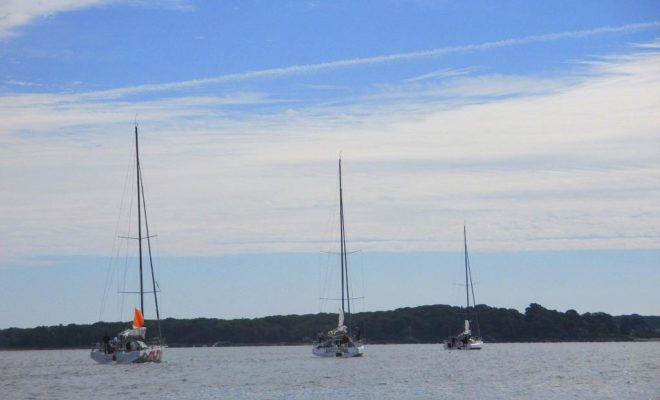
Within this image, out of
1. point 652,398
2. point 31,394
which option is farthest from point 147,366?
point 652,398

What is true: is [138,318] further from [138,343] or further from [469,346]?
[469,346]

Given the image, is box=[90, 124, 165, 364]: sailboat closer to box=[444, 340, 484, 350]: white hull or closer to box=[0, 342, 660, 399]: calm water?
box=[0, 342, 660, 399]: calm water

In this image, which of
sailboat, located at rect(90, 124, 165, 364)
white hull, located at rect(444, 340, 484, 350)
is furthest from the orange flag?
white hull, located at rect(444, 340, 484, 350)

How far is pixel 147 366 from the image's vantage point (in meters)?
88.8

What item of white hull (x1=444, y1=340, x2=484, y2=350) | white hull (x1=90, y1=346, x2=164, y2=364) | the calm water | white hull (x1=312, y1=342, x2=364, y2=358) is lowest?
the calm water

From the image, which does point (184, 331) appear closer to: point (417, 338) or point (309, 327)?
point (309, 327)

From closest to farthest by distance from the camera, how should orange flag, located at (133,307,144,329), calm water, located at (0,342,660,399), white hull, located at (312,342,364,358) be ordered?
calm water, located at (0,342,660,399), orange flag, located at (133,307,144,329), white hull, located at (312,342,364,358)

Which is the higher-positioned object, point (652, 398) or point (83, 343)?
point (83, 343)

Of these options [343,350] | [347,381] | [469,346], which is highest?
[469,346]

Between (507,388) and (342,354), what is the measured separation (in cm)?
3842

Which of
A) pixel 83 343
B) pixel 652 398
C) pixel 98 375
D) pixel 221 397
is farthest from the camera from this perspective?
pixel 83 343

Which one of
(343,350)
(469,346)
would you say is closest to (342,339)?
(343,350)

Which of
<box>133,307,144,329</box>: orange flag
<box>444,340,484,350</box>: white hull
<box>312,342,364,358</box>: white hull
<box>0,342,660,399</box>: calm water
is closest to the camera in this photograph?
<box>0,342,660,399</box>: calm water

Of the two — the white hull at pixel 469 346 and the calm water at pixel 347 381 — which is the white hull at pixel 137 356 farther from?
the white hull at pixel 469 346
